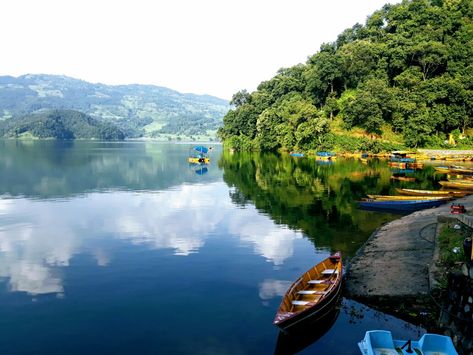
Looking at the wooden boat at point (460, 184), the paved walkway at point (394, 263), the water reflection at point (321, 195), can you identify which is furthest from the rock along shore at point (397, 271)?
the wooden boat at point (460, 184)

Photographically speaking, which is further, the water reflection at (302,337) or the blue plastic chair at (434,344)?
the water reflection at (302,337)

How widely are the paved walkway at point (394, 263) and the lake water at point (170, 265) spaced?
1.76 m

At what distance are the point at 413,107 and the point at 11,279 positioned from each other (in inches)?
4690

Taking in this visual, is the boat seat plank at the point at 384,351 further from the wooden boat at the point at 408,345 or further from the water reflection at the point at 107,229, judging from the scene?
the water reflection at the point at 107,229

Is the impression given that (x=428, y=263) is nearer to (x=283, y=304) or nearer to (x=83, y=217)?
(x=283, y=304)

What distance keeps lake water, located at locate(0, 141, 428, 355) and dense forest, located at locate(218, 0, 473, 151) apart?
64.4m

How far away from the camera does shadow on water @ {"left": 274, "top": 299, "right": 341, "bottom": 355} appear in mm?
17609

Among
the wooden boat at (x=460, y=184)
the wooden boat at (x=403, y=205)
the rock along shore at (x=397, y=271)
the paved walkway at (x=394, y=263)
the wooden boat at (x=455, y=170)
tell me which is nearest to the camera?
the rock along shore at (x=397, y=271)

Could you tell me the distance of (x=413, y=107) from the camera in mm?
120125

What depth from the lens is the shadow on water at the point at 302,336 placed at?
57.8ft

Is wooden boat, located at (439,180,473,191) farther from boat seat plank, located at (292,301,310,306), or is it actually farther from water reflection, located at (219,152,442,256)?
boat seat plank, located at (292,301,310,306)

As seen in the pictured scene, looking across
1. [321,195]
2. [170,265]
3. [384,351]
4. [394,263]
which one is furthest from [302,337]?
[321,195]

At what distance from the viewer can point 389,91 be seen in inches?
4860

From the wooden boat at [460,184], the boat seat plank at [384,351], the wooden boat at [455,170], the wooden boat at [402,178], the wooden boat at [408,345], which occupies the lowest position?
the boat seat plank at [384,351]
